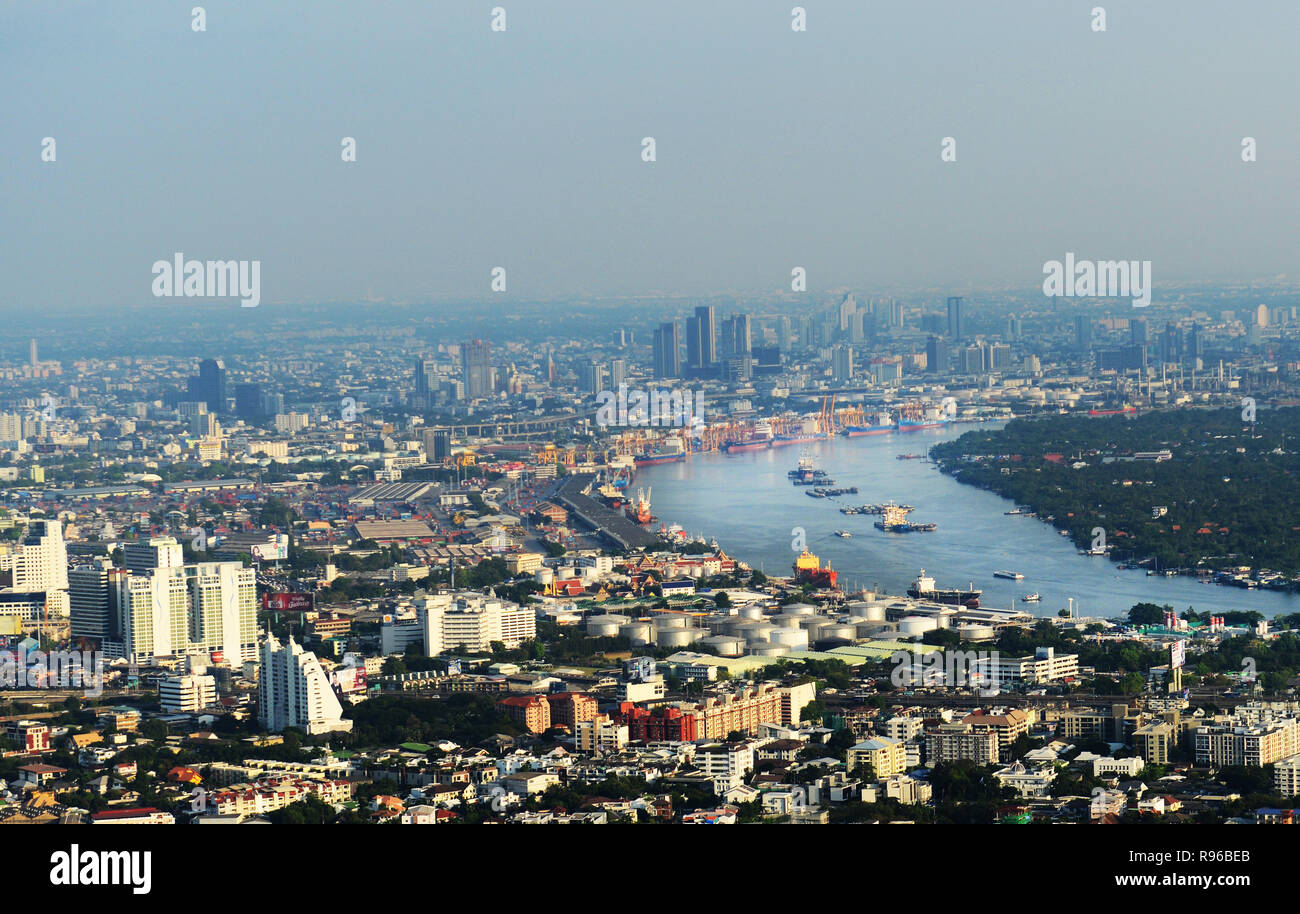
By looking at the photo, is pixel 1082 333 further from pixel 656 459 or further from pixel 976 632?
pixel 976 632

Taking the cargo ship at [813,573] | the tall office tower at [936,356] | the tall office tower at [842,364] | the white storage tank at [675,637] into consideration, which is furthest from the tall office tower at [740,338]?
the white storage tank at [675,637]

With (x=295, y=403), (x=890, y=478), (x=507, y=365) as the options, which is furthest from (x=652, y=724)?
(x=507, y=365)

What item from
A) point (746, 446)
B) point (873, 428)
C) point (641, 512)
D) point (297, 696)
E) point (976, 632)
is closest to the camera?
point (297, 696)

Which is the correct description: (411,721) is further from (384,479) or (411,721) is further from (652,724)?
(384,479)

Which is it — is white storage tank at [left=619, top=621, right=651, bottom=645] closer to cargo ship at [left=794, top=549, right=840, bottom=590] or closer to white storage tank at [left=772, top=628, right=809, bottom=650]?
white storage tank at [left=772, top=628, right=809, bottom=650]

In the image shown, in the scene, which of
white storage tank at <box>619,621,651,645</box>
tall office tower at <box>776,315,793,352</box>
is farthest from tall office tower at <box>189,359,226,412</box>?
white storage tank at <box>619,621,651,645</box>

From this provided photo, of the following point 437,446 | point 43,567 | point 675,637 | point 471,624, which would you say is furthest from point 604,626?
point 437,446
